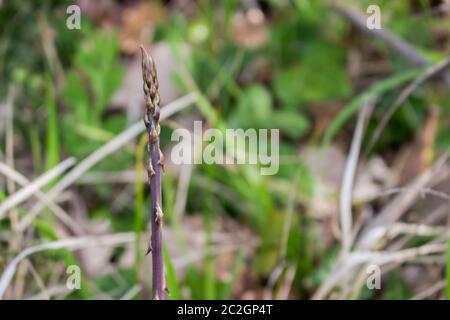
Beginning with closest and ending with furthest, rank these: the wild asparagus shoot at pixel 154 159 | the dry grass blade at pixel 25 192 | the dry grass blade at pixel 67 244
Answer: the wild asparagus shoot at pixel 154 159 → the dry grass blade at pixel 67 244 → the dry grass blade at pixel 25 192

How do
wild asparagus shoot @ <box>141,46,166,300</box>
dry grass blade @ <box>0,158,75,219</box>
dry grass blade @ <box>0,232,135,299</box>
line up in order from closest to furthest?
wild asparagus shoot @ <box>141,46,166,300</box> < dry grass blade @ <box>0,232,135,299</box> < dry grass blade @ <box>0,158,75,219</box>

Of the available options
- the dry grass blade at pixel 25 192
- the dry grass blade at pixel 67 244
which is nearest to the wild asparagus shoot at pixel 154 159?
the dry grass blade at pixel 67 244

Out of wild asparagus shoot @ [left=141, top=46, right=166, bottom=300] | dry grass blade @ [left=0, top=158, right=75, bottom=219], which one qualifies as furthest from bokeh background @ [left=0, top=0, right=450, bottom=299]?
wild asparagus shoot @ [left=141, top=46, right=166, bottom=300]

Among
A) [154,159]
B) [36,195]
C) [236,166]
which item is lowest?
[154,159]

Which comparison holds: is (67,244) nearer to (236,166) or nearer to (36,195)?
(36,195)

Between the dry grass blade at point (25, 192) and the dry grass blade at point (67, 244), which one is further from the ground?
the dry grass blade at point (25, 192)

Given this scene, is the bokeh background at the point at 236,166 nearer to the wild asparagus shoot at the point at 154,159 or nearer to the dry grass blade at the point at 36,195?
the dry grass blade at the point at 36,195

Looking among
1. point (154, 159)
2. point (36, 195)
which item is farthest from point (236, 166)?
point (154, 159)

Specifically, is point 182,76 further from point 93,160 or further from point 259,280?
point 259,280

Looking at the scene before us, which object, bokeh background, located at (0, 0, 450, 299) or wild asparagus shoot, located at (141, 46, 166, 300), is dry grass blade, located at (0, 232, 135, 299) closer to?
bokeh background, located at (0, 0, 450, 299)
